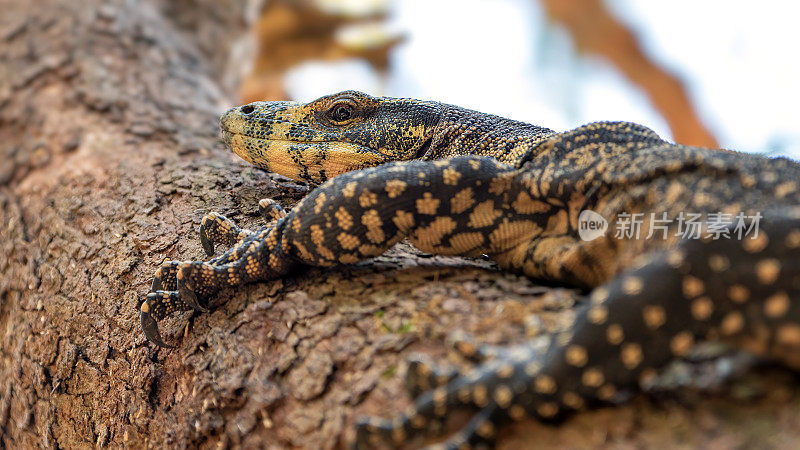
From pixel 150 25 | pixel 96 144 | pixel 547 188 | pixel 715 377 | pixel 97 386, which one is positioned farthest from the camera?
pixel 150 25

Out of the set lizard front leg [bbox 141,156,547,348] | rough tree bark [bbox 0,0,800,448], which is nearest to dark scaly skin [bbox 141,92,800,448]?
lizard front leg [bbox 141,156,547,348]

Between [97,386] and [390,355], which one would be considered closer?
[390,355]

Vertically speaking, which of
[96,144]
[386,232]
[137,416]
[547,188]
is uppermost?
[96,144]

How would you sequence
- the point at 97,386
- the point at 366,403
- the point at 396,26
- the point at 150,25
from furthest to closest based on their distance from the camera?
the point at 396,26, the point at 150,25, the point at 97,386, the point at 366,403

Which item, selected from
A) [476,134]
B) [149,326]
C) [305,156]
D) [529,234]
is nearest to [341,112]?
[305,156]

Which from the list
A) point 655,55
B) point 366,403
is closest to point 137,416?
point 366,403

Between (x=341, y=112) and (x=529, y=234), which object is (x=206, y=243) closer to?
(x=341, y=112)

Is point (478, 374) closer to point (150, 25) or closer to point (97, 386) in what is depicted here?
point (97, 386)
